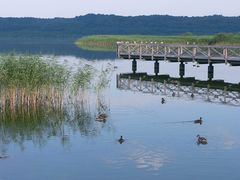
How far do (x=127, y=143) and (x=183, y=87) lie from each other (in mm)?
18908

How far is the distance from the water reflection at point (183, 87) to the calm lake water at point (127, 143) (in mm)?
2278

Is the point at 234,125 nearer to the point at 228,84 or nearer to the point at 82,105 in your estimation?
the point at 82,105

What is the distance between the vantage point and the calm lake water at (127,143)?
2064 cm

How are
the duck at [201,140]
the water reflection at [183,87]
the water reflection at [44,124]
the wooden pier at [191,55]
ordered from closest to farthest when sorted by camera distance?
the duck at [201,140] < the water reflection at [44,124] < the water reflection at [183,87] < the wooden pier at [191,55]

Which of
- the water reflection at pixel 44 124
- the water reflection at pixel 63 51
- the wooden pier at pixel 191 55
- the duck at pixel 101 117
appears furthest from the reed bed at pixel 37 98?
the water reflection at pixel 63 51

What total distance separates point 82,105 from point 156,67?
21652mm

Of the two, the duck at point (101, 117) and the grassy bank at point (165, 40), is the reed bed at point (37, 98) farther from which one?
the grassy bank at point (165, 40)

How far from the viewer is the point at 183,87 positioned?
141 feet

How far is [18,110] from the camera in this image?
30.3 meters

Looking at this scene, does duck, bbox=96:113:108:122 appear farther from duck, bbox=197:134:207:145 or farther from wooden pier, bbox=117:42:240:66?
wooden pier, bbox=117:42:240:66

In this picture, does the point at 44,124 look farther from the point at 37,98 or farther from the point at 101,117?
the point at 101,117

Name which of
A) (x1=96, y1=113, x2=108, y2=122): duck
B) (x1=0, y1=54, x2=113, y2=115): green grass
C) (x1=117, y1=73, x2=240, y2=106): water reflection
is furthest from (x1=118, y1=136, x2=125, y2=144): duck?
(x1=117, y1=73, x2=240, y2=106): water reflection

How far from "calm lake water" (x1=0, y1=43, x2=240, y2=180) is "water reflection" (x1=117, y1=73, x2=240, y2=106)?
228 cm

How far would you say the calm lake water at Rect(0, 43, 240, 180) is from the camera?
813 inches
